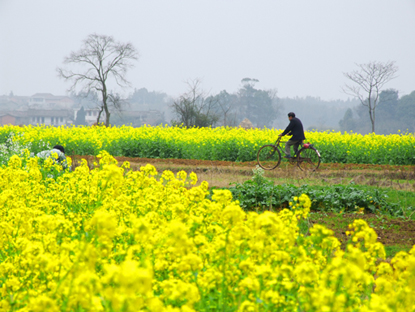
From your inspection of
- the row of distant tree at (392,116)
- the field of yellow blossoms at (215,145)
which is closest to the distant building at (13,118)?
the row of distant tree at (392,116)

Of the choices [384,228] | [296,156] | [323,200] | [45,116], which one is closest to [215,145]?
[296,156]


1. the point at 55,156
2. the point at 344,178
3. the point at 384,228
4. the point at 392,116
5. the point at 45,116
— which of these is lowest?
the point at 384,228

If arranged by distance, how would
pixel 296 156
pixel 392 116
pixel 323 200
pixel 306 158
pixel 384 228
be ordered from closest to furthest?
pixel 384 228 < pixel 323 200 < pixel 306 158 < pixel 296 156 < pixel 392 116

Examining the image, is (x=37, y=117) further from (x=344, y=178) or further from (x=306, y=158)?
(x=344, y=178)

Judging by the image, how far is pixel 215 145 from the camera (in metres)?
15.2

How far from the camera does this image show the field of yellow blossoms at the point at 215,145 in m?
14.8

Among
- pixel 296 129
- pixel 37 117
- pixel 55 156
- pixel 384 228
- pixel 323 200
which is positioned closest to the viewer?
pixel 384 228

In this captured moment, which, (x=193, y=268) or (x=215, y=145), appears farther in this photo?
(x=215, y=145)

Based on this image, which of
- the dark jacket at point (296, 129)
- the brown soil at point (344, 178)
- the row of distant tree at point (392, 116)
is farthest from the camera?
the row of distant tree at point (392, 116)

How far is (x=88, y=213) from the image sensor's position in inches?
154

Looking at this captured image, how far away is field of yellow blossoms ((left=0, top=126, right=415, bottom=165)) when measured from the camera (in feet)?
48.5

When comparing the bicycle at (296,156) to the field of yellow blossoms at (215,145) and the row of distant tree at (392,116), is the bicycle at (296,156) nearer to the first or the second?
the field of yellow blossoms at (215,145)

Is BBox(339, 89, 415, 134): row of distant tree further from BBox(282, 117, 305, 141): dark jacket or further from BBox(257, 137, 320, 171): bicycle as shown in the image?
BBox(282, 117, 305, 141): dark jacket

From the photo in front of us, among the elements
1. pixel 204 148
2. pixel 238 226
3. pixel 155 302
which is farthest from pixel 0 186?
pixel 204 148
